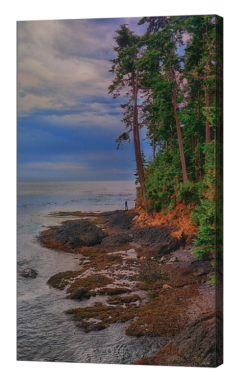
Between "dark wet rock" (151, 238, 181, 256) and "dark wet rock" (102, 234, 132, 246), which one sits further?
"dark wet rock" (102, 234, 132, 246)

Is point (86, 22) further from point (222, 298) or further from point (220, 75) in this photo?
point (222, 298)

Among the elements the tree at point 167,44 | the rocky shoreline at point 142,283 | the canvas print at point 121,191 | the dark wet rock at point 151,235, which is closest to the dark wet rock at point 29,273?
the canvas print at point 121,191

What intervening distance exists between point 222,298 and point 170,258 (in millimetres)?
879

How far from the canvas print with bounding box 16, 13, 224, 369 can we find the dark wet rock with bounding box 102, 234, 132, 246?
0.02m

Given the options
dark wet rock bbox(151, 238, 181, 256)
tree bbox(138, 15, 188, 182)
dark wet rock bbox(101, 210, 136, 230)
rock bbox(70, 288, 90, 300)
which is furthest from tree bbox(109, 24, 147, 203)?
rock bbox(70, 288, 90, 300)

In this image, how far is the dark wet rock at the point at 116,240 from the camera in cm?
568

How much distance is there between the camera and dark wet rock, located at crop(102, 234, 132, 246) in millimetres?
5679

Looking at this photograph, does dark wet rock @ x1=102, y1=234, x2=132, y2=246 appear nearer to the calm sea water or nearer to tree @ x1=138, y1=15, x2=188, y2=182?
the calm sea water

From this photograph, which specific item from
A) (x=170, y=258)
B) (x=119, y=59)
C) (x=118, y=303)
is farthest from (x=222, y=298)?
(x=119, y=59)

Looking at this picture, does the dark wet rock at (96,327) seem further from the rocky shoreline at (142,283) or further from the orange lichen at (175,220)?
the orange lichen at (175,220)

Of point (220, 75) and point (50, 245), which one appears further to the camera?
point (50, 245)

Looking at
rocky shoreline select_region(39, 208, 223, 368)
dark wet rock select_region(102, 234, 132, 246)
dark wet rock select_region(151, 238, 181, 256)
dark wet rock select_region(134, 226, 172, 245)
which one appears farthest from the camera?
dark wet rock select_region(102, 234, 132, 246)

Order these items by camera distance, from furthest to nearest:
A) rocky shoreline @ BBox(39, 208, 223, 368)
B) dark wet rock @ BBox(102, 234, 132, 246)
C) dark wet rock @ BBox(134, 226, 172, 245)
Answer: dark wet rock @ BBox(102, 234, 132, 246) → dark wet rock @ BBox(134, 226, 172, 245) → rocky shoreline @ BBox(39, 208, 223, 368)

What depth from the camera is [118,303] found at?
17.3ft
